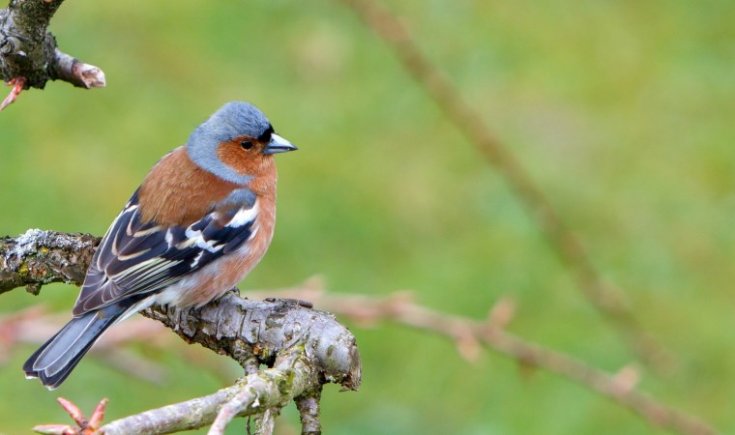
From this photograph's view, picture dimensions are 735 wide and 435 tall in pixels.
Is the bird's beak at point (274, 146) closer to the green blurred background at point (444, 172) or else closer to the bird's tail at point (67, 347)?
the bird's tail at point (67, 347)

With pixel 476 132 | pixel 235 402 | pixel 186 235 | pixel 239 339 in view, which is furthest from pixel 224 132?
pixel 235 402

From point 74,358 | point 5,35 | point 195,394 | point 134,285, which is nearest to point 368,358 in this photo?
point 195,394

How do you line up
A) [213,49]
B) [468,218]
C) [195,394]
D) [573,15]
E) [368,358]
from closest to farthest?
[195,394]
[368,358]
[468,218]
[213,49]
[573,15]

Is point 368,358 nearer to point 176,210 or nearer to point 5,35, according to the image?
point 176,210

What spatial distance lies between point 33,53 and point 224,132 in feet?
6.26

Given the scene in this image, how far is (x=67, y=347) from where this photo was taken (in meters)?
3.46

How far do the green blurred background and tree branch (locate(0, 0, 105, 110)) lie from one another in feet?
10.8

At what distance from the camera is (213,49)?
8.70 meters

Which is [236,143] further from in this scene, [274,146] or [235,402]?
[235,402]

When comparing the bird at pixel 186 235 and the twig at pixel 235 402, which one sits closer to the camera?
the twig at pixel 235 402

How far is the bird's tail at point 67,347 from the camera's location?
10.9 feet

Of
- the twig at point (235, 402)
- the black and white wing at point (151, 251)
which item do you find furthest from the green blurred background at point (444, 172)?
the twig at point (235, 402)

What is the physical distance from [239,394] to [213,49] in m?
6.69

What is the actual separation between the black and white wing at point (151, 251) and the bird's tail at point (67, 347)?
7 cm
